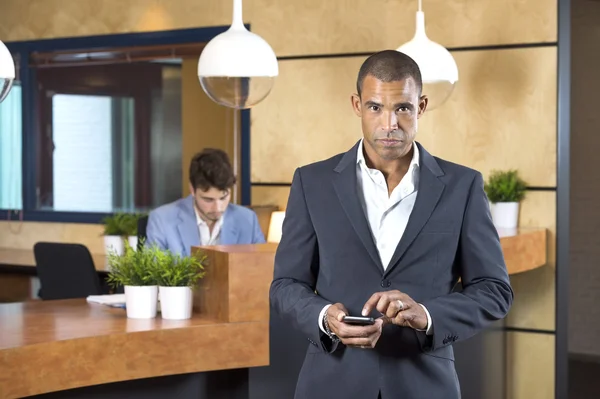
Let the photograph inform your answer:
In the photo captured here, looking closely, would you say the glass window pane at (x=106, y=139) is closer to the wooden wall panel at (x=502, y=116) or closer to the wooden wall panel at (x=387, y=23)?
the wooden wall panel at (x=387, y=23)

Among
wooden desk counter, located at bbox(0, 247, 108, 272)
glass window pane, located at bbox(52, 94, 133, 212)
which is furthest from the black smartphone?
glass window pane, located at bbox(52, 94, 133, 212)

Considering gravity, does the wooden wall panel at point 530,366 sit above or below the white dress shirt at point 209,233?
below

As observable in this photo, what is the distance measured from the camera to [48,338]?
332cm

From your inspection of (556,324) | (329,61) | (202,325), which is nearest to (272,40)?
(329,61)

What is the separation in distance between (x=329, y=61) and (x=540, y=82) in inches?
51.2

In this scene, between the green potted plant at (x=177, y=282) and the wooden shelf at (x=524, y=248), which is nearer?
the green potted plant at (x=177, y=282)

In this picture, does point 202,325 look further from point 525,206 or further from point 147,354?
point 525,206

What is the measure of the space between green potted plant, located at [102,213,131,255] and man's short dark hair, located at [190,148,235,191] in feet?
5.81

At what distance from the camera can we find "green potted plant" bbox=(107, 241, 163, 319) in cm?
378

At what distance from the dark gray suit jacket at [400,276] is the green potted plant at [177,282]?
1485mm

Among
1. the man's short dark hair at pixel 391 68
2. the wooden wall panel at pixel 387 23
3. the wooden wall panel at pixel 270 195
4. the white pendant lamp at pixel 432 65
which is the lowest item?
the wooden wall panel at pixel 270 195

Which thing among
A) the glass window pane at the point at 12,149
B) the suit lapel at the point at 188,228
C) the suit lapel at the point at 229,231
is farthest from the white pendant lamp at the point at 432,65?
the glass window pane at the point at 12,149

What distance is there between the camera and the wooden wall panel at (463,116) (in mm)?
5629

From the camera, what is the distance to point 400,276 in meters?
2.21
